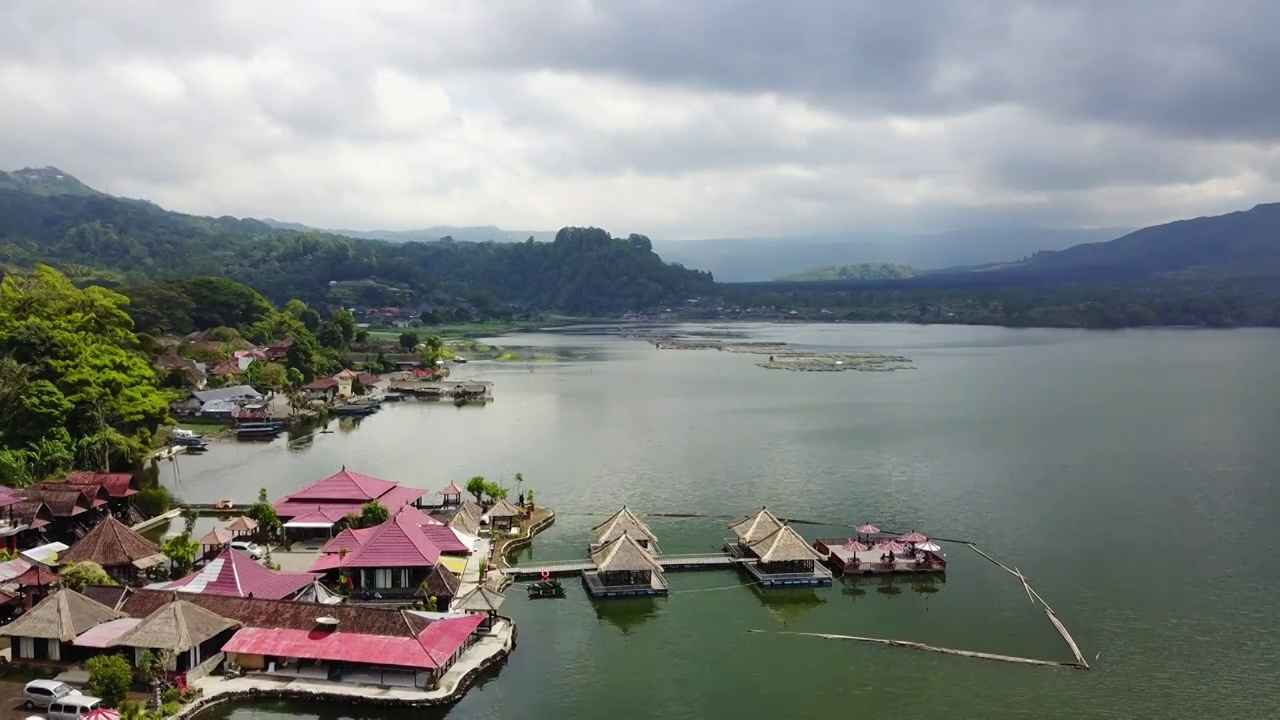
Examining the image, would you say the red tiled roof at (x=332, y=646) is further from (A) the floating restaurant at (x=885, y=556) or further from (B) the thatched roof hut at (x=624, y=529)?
(A) the floating restaurant at (x=885, y=556)

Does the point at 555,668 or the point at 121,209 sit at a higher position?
the point at 121,209

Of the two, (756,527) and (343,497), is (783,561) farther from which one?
(343,497)

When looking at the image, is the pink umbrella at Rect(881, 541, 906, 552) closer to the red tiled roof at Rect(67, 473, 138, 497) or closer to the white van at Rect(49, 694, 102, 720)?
the white van at Rect(49, 694, 102, 720)

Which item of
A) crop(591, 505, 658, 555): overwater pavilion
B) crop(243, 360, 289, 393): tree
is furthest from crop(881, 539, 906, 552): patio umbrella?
crop(243, 360, 289, 393): tree

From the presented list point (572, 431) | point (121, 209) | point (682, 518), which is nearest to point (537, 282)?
point (121, 209)

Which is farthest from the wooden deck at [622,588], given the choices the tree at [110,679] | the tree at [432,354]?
the tree at [432,354]

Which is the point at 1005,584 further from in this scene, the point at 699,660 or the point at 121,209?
the point at 121,209
